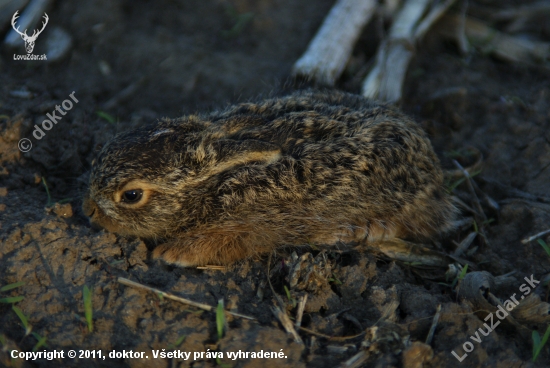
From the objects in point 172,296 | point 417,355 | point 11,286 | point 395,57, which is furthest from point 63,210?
point 395,57

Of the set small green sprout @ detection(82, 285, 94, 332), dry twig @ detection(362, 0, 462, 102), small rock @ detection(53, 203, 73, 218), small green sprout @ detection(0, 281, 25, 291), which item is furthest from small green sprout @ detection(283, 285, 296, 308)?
dry twig @ detection(362, 0, 462, 102)

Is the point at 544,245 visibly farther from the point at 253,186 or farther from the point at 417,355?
the point at 253,186

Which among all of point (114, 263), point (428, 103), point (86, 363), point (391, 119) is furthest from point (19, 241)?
point (428, 103)

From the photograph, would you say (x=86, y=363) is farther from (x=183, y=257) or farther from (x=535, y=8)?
(x=535, y=8)

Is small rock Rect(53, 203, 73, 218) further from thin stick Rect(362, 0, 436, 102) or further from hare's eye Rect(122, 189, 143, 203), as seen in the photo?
thin stick Rect(362, 0, 436, 102)

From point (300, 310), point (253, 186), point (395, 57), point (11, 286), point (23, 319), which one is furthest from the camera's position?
point (395, 57)

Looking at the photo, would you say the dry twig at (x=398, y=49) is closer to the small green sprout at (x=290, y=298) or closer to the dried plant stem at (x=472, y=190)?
the dried plant stem at (x=472, y=190)

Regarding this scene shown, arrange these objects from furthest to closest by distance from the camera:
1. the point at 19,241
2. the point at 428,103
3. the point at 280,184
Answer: the point at 428,103
the point at 280,184
the point at 19,241

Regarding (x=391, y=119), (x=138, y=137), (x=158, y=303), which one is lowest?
(x=158, y=303)
